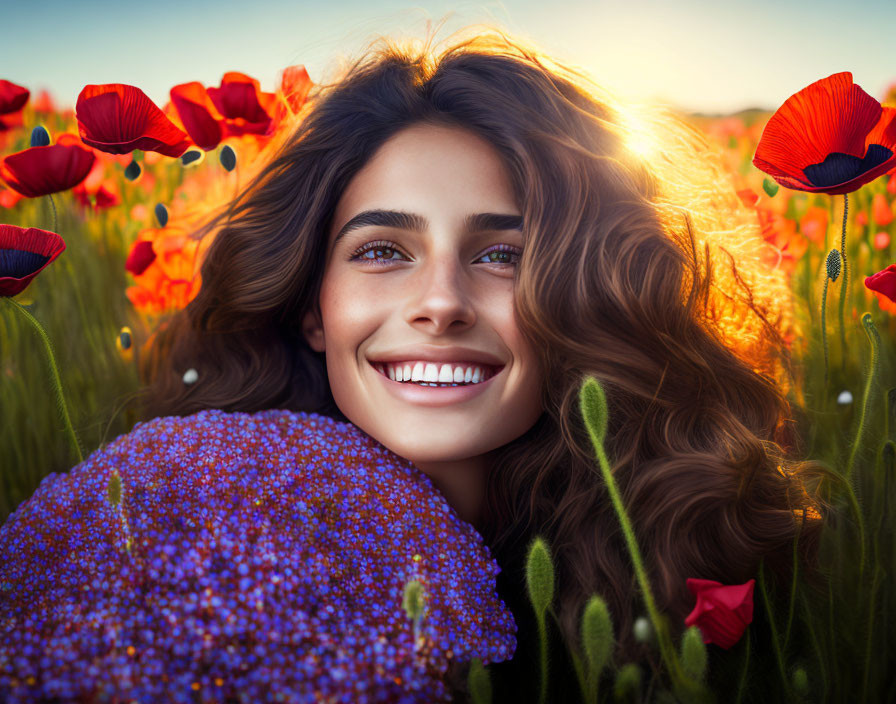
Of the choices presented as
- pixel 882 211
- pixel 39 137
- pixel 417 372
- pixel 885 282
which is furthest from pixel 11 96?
pixel 882 211

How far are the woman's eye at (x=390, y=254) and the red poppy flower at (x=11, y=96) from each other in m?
0.84

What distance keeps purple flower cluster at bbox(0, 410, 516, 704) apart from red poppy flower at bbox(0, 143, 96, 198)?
536 millimetres

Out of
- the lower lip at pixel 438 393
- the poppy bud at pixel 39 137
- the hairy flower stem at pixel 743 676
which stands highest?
the poppy bud at pixel 39 137

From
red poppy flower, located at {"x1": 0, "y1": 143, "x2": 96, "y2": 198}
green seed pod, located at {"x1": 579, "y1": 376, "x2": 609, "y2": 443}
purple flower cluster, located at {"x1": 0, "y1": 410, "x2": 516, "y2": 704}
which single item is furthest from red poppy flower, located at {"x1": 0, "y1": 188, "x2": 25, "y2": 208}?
green seed pod, located at {"x1": 579, "y1": 376, "x2": 609, "y2": 443}

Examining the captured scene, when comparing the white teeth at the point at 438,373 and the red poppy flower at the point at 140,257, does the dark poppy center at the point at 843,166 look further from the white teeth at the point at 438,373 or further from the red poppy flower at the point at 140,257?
the red poppy flower at the point at 140,257

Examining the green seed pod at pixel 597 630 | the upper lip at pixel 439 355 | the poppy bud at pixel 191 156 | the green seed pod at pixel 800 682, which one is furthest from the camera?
the poppy bud at pixel 191 156

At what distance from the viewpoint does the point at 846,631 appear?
1218 millimetres

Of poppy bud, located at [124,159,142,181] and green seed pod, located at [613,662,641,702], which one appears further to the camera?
poppy bud, located at [124,159,142,181]

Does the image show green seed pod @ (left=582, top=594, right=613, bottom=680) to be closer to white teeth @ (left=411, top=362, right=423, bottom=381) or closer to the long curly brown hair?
the long curly brown hair

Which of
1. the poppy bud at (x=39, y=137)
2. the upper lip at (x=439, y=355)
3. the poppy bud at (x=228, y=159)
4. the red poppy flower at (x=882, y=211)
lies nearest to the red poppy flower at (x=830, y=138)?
the upper lip at (x=439, y=355)

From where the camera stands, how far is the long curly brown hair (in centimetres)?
135

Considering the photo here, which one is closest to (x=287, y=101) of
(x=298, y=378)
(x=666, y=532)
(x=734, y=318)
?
(x=298, y=378)

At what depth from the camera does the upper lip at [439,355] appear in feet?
4.28

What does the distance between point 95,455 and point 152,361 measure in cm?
61
